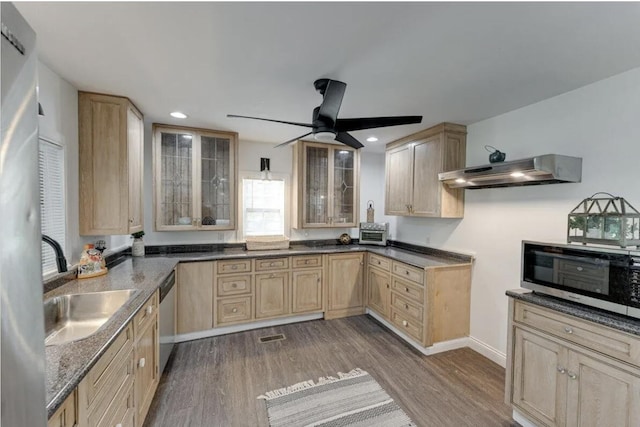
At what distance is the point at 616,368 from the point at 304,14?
2475 mm

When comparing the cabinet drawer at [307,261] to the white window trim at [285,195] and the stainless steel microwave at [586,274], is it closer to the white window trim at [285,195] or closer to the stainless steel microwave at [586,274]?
the white window trim at [285,195]

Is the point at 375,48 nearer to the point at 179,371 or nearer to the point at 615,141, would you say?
the point at 615,141

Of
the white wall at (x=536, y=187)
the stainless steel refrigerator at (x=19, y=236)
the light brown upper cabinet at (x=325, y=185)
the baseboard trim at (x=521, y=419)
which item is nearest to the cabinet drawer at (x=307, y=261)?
the light brown upper cabinet at (x=325, y=185)

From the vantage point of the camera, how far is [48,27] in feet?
4.83

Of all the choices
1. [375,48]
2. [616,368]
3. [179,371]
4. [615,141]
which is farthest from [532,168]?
[179,371]

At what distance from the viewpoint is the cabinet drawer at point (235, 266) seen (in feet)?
10.7

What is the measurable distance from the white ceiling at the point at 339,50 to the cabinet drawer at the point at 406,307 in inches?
81.8

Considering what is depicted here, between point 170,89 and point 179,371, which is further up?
point 170,89

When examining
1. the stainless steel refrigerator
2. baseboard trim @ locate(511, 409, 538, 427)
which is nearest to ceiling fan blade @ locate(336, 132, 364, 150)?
the stainless steel refrigerator

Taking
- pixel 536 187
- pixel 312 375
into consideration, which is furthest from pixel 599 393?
pixel 312 375

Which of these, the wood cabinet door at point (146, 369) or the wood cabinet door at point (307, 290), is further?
the wood cabinet door at point (307, 290)

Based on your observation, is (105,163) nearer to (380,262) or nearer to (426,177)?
(380,262)

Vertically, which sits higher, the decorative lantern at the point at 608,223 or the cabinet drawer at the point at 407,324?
the decorative lantern at the point at 608,223

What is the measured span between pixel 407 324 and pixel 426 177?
1714mm
